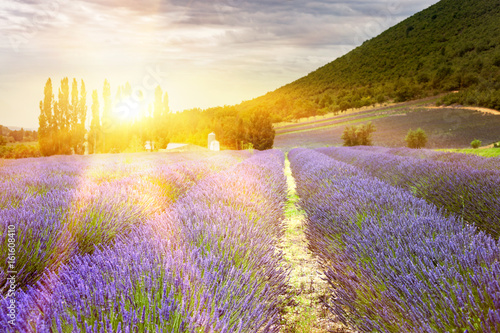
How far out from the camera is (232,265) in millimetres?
1457

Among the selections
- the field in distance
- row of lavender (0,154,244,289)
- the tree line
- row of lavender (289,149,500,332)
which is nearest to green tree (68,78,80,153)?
the tree line

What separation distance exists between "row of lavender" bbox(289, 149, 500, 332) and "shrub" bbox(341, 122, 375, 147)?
20.8 m

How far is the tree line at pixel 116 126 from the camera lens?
1064 inches

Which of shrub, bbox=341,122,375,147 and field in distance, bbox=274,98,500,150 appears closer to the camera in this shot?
field in distance, bbox=274,98,500,150

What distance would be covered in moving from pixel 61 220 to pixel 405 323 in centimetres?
217

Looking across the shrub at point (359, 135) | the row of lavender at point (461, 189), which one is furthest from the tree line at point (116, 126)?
the row of lavender at point (461, 189)

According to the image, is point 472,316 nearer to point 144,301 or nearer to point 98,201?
point 144,301

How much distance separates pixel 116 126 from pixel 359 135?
87.6ft

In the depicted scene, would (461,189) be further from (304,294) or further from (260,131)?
(260,131)

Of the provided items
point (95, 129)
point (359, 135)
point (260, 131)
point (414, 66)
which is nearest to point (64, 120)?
point (95, 129)

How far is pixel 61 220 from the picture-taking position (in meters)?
2.08

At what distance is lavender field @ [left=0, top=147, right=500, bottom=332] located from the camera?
994 mm

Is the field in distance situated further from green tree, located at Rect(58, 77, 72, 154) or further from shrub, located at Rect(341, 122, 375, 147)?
green tree, located at Rect(58, 77, 72, 154)

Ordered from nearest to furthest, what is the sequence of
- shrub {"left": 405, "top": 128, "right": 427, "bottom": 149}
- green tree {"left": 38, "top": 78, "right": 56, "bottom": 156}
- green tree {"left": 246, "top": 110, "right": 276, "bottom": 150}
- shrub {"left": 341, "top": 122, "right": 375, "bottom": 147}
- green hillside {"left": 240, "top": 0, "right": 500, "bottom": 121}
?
shrub {"left": 405, "top": 128, "right": 427, "bottom": 149}
shrub {"left": 341, "top": 122, "right": 375, "bottom": 147}
green tree {"left": 38, "top": 78, "right": 56, "bottom": 156}
green tree {"left": 246, "top": 110, "right": 276, "bottom": 150}
green hillside {"left": 240, "top": 0, "right": 500, "bottom": 121}
